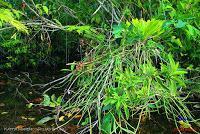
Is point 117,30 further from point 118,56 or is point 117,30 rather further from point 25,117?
point 25,117

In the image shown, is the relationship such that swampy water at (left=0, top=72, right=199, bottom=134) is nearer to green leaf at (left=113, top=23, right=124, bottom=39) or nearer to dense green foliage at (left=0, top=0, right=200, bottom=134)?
dense green foliage at (left=0, top=0, right=200, bottom=134)

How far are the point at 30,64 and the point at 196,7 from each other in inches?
106

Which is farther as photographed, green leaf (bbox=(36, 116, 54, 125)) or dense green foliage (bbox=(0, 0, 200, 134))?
green leaf (bbox=(36, 116, 54, 125))

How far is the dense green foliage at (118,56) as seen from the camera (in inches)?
98.3

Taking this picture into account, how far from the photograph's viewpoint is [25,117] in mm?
3455

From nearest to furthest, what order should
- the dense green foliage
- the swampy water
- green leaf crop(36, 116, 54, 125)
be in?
the dense green foliage, the swampy water, green leaf crop(36, 116, 54, 125)

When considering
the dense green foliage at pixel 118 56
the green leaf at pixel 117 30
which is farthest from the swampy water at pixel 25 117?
the green leaf at pixel 117 30

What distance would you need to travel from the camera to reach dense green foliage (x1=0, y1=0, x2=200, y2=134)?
8.19 ft

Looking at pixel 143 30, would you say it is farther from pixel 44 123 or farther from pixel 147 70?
pixel 44 123

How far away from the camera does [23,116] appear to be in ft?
11.4

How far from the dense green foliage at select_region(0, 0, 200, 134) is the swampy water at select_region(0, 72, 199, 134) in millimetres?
108

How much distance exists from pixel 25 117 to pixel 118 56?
125 cm

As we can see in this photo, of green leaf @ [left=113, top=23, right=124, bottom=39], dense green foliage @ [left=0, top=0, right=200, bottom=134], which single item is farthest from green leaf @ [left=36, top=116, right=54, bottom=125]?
green leaf @ [left=113, top=23, right=124, bottom=39]

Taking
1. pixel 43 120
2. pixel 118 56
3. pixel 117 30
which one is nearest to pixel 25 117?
pixel 43 120
